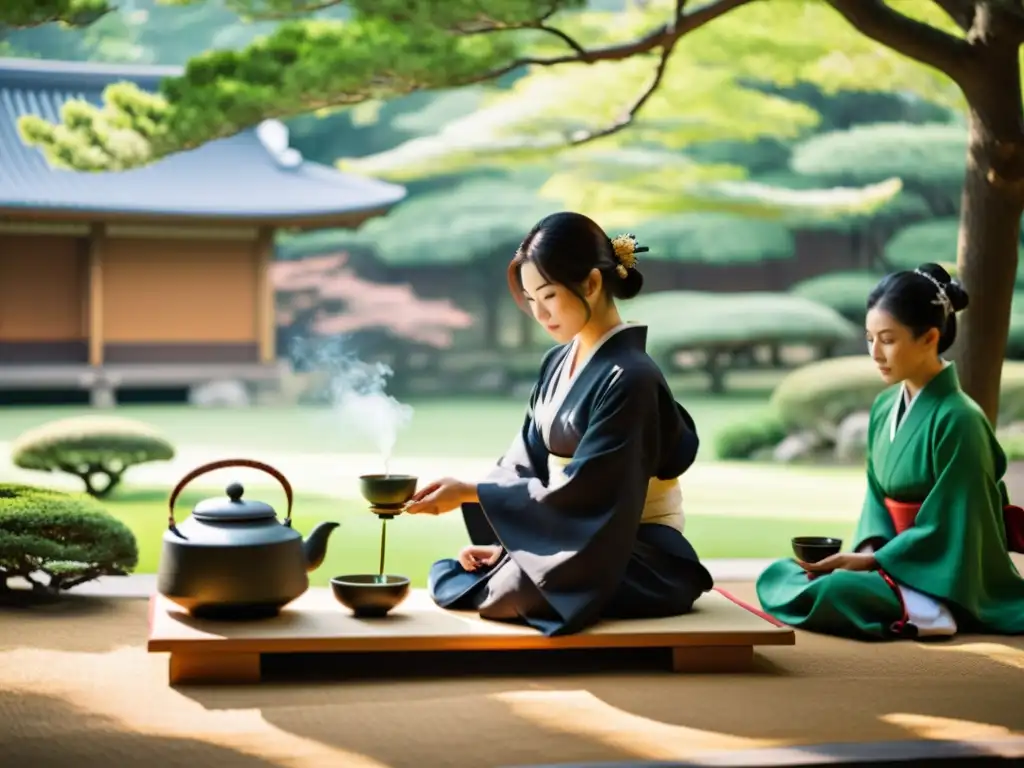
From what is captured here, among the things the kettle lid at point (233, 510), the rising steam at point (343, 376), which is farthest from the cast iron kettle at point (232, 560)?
the rising steam at point (343, 376)

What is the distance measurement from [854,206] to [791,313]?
1.58 meters

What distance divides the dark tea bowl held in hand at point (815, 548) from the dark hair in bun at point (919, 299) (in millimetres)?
650

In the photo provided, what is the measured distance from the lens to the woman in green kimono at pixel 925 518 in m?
3.97

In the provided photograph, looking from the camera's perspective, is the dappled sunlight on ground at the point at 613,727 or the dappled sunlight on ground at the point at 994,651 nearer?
the dappled sunlight on ground at the point at 613,727

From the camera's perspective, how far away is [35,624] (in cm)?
415

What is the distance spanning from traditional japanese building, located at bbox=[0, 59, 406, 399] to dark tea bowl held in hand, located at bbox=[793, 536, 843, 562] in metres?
10.3

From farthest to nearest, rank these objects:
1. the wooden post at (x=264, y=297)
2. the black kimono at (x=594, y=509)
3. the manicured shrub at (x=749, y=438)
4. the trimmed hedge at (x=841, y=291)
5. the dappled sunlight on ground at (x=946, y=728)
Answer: the trimmed hedge at (x=841, y=291), the wooden post at (x=264, y=297), the manicured shrub at (x=749, y=438), the black kimono at (x=594, y=509), the dappled sunlight on ground at (x=946, y=728)

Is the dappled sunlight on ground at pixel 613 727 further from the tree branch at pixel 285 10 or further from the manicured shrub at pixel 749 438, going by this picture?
the manicured shrub at pixel 749 438

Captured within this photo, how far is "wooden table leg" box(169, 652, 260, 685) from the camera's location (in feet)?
11.0

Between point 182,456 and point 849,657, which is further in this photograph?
point 182,456

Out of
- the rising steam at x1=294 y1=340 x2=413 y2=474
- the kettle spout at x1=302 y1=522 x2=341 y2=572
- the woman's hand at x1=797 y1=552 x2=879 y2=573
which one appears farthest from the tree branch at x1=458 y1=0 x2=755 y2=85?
the rising steam at x1=294 y1=340 x2=413 y2=474

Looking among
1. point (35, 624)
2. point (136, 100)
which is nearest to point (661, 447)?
point (35, 624)

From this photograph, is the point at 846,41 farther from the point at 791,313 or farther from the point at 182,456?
the point at 182,456

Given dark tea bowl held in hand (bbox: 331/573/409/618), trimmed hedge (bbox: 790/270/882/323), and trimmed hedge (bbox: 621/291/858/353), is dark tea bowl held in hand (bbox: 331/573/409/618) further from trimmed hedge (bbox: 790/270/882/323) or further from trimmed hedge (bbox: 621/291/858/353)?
trimmed hedge (bbox: 790/270/882/323)
